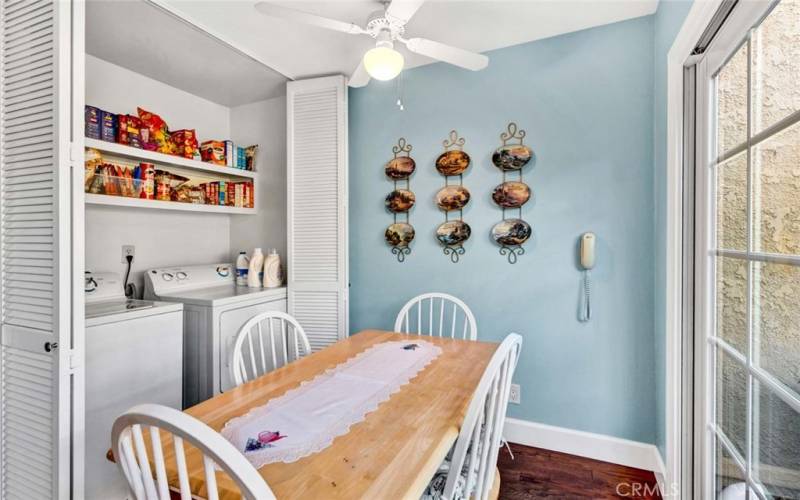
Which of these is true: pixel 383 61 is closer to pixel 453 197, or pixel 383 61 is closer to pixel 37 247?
pixel 453 197

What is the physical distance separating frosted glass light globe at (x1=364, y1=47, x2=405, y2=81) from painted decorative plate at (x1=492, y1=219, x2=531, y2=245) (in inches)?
46.5

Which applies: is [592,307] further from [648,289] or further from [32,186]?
[32,186]

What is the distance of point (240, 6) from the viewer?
6.32 ft

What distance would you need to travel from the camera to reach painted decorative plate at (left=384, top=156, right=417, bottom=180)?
258cm

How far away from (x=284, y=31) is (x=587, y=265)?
221 centimetres

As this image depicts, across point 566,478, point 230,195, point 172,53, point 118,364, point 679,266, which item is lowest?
point 566,478

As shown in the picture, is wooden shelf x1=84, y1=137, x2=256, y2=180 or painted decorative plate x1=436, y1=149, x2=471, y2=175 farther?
painted decorative plate x1=436, y1=149, x2=471, y2=175

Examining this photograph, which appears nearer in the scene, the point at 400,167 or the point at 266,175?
the point at 400,167

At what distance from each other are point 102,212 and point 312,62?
168cm

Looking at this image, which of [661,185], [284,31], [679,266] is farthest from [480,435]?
[284,31]

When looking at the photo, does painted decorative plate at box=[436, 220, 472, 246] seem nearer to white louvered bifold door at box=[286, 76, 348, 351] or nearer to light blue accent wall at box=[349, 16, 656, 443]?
light blue accent wall at box=[349, 16, 656, 443]

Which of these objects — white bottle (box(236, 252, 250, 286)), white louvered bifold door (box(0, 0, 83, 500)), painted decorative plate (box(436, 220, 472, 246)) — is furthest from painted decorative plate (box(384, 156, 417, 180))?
white louvered bifold door (box(0, 0, 83, 500))

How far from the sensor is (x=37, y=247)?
55.7 inches

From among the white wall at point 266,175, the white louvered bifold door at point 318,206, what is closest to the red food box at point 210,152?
the white wall at point 266,175
